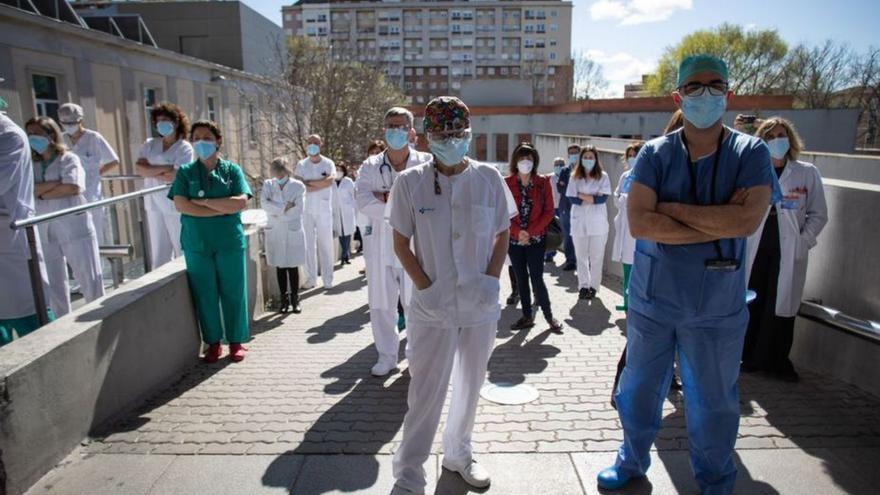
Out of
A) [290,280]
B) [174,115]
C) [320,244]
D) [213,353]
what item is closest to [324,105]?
[320,244]

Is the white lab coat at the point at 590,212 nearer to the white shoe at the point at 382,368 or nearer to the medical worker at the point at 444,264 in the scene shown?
the white shoe at the point at 382,368

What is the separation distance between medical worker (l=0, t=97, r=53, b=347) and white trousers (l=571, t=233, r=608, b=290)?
6.03 meters

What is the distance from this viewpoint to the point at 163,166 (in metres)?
6.60

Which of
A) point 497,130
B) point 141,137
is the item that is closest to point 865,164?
point 141,137

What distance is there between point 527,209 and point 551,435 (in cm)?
312

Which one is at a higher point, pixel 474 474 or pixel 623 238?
pixel 623 238

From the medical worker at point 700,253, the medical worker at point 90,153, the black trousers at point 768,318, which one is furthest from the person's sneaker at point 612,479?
the medical worker at point 90,153

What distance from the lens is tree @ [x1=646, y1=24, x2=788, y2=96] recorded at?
64.2 meters

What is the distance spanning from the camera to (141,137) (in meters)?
17.7

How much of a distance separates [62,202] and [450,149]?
444cm

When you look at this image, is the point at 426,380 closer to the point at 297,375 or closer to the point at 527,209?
the point at 297,375

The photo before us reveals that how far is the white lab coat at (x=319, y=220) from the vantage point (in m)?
9.06

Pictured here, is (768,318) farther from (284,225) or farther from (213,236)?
(284,225)

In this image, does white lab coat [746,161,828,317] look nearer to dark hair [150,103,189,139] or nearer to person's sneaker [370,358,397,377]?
person's sneaker [370,358,397,377]
